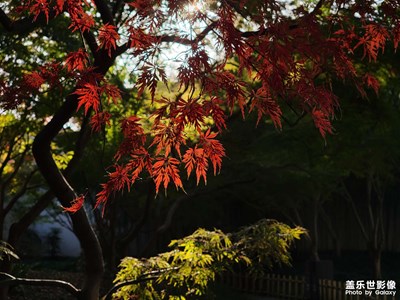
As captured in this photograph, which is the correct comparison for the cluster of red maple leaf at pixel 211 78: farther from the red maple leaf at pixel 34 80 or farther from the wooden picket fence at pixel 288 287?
the wooden picket fence at pixel 288 287

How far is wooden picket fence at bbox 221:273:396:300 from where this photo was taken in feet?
44.1

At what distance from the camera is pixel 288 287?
1623cm

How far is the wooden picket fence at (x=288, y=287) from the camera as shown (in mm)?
13444

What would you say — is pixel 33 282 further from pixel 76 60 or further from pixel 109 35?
pixel 109 35

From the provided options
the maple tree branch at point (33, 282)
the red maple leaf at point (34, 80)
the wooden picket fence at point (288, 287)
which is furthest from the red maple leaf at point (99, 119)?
the wooden picket fence at point (288, 287)

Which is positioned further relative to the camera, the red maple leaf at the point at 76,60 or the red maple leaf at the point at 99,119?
the red maple leaf at the point at 76,60

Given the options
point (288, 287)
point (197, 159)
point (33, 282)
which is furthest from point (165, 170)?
point (288, 287)

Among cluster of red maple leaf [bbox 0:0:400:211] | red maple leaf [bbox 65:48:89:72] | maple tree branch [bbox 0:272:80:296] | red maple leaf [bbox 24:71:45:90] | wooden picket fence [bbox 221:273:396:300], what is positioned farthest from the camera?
wooden picket fence [bbox 221:273:396:300]

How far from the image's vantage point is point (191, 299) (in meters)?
8.77

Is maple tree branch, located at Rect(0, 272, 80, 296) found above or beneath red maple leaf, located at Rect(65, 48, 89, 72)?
beneath

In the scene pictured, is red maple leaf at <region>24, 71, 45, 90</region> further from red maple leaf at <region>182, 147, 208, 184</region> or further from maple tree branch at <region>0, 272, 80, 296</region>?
maple tree branch at <region>0, 272, 80, 296</region>

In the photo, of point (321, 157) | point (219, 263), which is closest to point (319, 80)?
point (321, 157)

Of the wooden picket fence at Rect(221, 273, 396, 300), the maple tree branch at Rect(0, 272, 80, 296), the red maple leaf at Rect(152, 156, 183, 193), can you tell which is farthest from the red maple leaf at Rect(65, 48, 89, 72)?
the wooden picket fence at Rect(221, 273, 396, 300)

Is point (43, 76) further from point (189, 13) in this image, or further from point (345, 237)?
point (345, 237)
